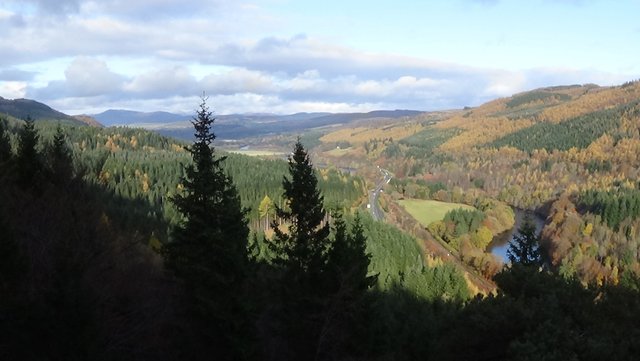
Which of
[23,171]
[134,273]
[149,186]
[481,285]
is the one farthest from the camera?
[149,186]

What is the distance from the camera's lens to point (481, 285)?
85.9m

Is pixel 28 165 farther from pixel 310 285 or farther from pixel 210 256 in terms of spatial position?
pixel 310 285

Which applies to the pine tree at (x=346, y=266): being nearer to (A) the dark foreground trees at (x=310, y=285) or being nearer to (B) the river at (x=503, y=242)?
(A) the dark foreground trees at (x=310, y=285)

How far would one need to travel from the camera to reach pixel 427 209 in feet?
513

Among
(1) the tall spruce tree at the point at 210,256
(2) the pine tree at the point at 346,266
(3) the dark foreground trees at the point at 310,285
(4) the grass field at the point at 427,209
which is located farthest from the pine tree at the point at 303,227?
(4) the grass field at the point at 427,209

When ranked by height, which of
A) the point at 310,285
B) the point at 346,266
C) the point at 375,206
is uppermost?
the point at 346,266

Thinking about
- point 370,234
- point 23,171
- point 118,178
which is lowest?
point 370,234

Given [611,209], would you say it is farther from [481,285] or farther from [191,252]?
[191,252]

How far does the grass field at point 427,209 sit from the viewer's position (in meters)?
145

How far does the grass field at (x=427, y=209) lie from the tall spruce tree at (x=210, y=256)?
388ft

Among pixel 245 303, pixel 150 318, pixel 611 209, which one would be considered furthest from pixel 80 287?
pixel 611 209

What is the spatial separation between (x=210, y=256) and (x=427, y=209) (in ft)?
453

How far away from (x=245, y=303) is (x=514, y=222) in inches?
5645

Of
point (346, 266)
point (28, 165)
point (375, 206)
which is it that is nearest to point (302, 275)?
point (346, 266)
